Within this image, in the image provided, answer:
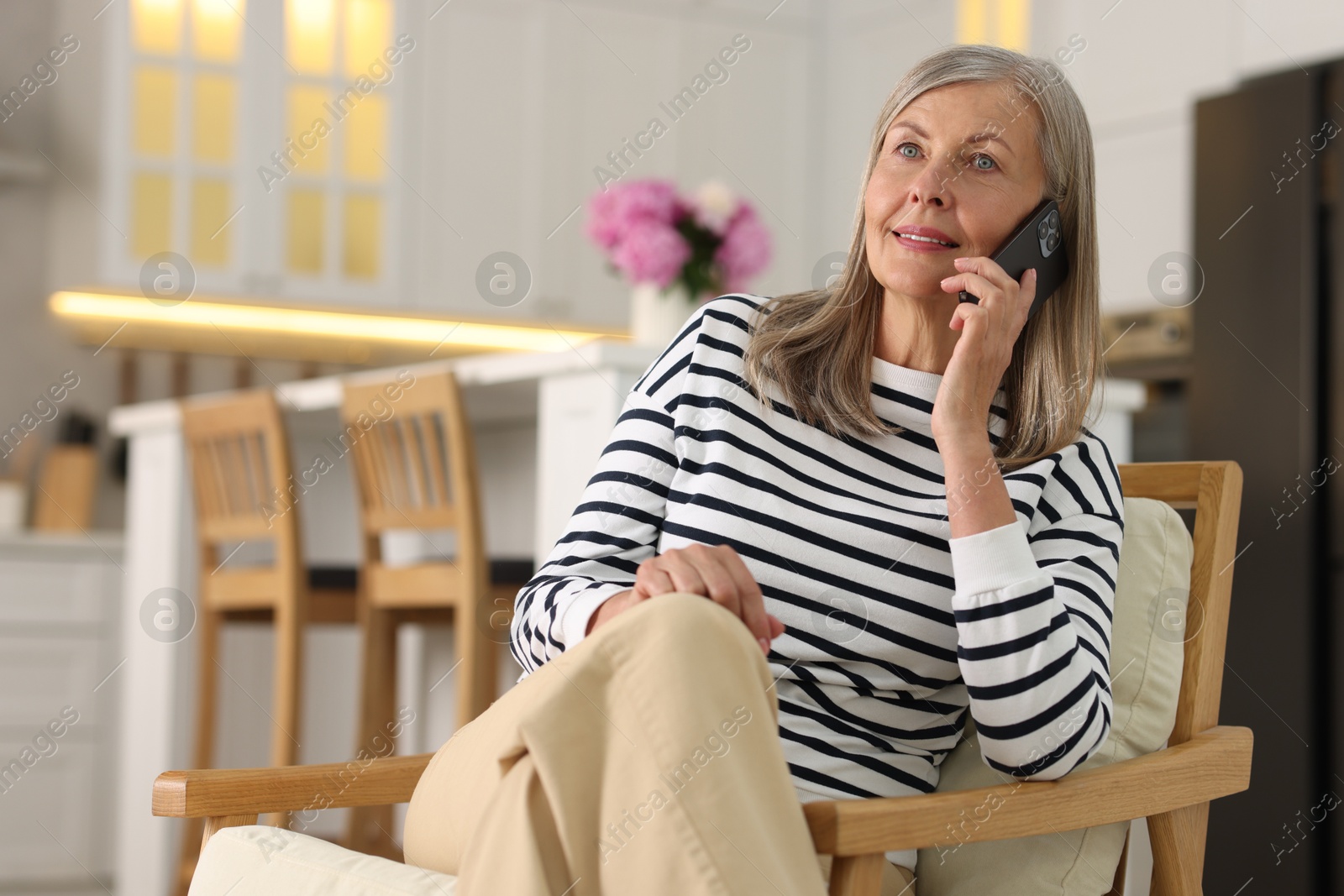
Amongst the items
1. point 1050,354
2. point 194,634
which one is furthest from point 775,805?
point 194,634

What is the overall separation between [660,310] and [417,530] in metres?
0.57

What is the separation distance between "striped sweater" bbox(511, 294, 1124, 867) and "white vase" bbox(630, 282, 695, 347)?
4.01 ft

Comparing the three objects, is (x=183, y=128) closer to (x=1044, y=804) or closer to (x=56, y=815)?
(x=56, y=815)

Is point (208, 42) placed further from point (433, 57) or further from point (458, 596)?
point (458, 596)

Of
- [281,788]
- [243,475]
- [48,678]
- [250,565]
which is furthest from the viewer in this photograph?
[48,678]

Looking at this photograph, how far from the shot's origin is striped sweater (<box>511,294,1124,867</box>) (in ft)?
3.40

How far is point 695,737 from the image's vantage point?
79 centimetres

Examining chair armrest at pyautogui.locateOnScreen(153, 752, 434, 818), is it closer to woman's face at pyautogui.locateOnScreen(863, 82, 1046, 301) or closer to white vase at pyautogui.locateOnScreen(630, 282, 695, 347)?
woman's face at pyautogui.locateOnScreen(863, 82, 1046, 301)

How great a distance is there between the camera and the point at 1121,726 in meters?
1.18

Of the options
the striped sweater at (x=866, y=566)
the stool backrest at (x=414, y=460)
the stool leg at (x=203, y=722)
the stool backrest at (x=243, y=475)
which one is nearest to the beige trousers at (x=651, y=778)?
the striped sweater at (x=866, y=566)

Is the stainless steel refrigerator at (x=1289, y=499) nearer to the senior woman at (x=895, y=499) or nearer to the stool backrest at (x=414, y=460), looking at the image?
the stool backrest at (x=414, y=460)

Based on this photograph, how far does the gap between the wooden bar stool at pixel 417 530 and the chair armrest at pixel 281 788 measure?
3.65 feet

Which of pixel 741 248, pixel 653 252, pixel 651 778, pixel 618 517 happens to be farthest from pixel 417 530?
pixel 651 778

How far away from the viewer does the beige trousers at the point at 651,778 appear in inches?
30.3
